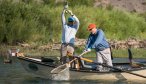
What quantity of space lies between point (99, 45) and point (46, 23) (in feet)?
55.8

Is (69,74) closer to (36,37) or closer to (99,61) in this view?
(99,61)

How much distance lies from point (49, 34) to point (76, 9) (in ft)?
17.3

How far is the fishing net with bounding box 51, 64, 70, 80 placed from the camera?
856 inches

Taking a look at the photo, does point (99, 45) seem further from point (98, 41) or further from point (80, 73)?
point (80, 73)

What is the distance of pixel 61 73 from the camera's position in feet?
72.1

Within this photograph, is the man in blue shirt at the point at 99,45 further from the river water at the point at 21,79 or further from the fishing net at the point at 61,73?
the fishing net at the point at 61,73

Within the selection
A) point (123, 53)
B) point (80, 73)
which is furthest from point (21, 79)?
point (123, 53)

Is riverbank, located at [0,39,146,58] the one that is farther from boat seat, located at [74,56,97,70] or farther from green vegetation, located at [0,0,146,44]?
boat seat, located at [74,56,97,70]

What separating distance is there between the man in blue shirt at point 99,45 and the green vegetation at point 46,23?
44.2ft

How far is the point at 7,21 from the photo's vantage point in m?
36.1

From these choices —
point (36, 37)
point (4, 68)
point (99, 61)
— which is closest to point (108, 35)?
point (36, 37)

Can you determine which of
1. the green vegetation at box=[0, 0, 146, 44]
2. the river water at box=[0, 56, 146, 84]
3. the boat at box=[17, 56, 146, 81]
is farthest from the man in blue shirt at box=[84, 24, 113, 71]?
the green vegetation at box=[0, 0, 146, 44]

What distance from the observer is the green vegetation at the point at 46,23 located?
3547 centimetres

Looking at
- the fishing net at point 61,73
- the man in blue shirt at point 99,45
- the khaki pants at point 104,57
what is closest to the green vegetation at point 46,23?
the fishing net at point 61,73
